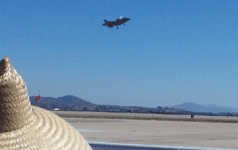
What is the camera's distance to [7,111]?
2.90ft

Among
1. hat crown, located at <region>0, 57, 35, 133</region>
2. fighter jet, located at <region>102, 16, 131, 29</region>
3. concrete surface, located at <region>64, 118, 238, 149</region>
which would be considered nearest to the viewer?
hat crown, located at <region>0, 57, 35, 133</region>

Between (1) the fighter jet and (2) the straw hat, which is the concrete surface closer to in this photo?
(2) the straw hat

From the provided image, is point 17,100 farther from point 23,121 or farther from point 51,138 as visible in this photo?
point 51,138

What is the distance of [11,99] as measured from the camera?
0.90 m

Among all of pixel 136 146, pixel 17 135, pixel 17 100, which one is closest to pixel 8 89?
pixel 17 100

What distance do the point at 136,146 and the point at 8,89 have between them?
286 centimetres

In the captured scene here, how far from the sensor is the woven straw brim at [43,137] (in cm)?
91

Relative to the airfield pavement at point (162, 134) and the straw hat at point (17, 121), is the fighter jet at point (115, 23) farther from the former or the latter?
the straw hat at point (17, 121)

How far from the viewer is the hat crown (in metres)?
Answer: 0.89

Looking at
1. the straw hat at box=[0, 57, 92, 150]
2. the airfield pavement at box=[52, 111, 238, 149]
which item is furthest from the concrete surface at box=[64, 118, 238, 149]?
the straw hat at box=[0, 57, 92, 150]

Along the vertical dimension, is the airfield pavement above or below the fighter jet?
below

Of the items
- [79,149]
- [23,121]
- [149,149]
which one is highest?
[23,121]

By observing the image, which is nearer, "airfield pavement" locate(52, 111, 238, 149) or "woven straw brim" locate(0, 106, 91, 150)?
"woven straw brim" locate(0, 106, 91, 150)

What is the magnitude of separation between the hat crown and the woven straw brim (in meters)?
0.03
